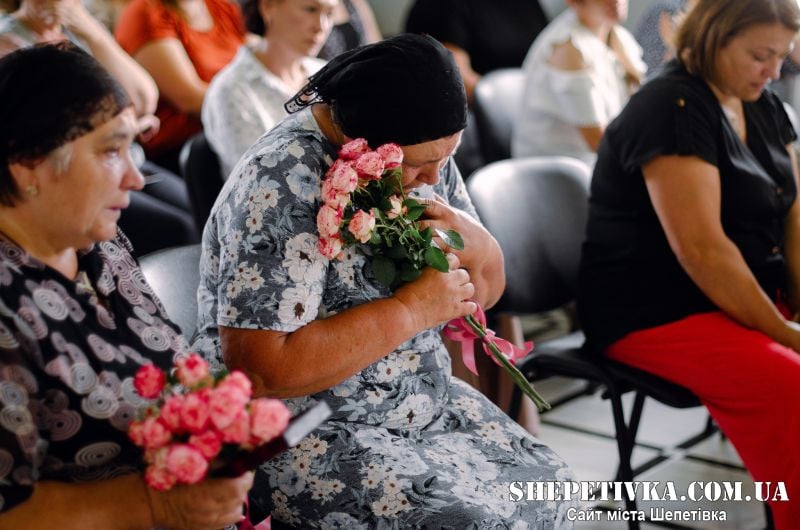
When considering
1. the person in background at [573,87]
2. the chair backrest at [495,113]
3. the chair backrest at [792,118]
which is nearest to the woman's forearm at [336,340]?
the chair backrest at [792,118]

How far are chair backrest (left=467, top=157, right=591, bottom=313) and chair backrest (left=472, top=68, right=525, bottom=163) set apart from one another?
1218mm

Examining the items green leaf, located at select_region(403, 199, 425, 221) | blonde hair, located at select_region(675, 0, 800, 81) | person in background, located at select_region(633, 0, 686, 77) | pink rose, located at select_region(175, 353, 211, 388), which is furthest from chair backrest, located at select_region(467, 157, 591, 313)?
person in background, located at select_region(633, 0, 686, 77)

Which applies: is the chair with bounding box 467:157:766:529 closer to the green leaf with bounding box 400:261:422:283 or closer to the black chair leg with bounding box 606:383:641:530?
the black chair leg with bounding box 606:383:641:530

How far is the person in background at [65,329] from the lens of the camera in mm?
1143

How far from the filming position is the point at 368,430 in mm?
1566

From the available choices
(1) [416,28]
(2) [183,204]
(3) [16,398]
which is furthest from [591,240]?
(1) [416,28]

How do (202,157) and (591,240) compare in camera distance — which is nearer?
(591,240)

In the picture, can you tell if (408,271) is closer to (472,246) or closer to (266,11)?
(472,246)

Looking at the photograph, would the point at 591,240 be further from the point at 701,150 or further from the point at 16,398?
the point at 16,398

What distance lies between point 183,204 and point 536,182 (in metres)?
1.19

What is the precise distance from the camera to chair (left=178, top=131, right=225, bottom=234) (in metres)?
2.70

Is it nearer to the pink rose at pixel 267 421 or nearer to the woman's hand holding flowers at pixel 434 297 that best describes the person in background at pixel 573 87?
the woman's hand holding flowers at pixel 434 297

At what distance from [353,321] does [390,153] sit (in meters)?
0.26

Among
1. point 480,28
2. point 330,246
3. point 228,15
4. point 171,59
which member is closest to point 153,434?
point 330,246
